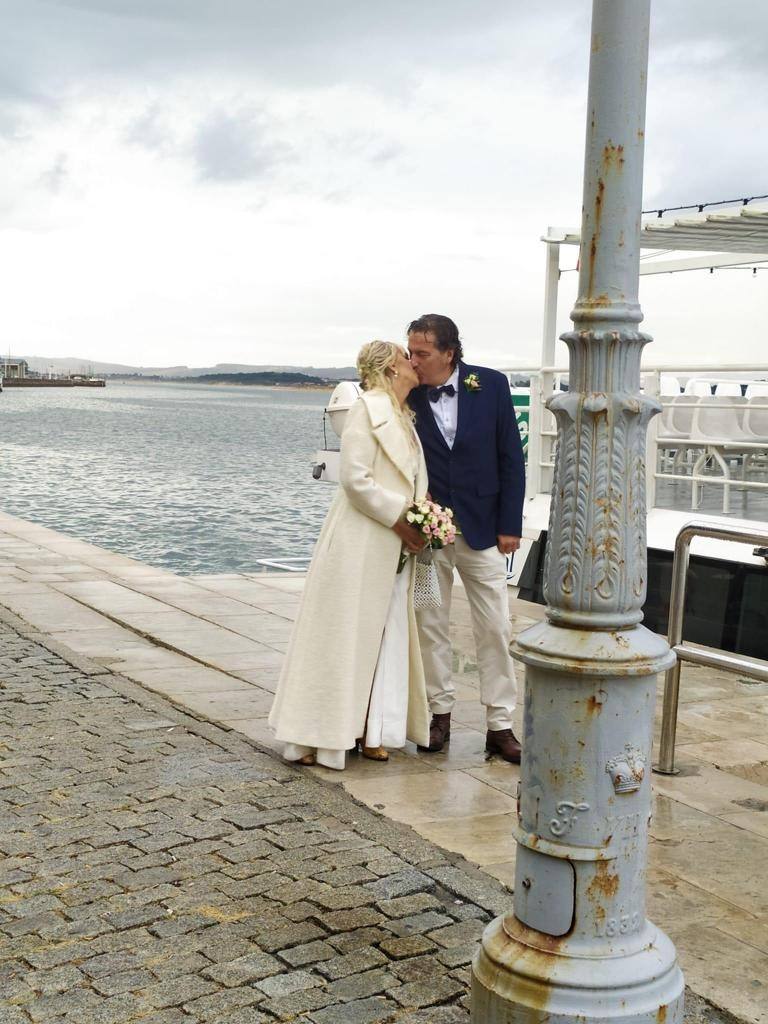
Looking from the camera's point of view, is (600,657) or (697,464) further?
(697,464)

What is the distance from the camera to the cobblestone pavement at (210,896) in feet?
11.4

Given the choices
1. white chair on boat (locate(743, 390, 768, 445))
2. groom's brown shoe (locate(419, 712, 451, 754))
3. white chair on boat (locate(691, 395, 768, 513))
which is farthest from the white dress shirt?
white chair on boat (locate(743, 390, 768, 445))

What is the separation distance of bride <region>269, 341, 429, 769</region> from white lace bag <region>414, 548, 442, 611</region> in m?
0.12

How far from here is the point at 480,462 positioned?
19.7 ft

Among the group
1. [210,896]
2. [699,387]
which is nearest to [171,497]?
[699,387]

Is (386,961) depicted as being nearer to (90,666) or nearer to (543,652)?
(543,652)

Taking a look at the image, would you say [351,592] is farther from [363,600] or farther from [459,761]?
[459,761]

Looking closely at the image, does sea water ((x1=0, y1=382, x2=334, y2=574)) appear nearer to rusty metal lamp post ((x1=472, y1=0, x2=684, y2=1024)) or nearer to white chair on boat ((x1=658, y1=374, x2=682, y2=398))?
white chair on boat ((x1=658, y1=374, x2=682, y2=398))

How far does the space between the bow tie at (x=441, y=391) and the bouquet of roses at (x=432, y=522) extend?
1.95ft

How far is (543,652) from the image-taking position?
2959mm

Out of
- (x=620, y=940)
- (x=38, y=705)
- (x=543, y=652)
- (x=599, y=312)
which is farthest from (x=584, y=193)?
(x=38, y=705)

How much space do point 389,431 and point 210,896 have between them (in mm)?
2284

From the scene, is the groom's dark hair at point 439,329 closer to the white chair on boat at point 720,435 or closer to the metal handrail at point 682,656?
the metal handrail at point 682,656

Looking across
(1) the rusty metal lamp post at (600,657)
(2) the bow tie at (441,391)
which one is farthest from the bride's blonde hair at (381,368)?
(1) the rusty metal lamp post at (600,657)
